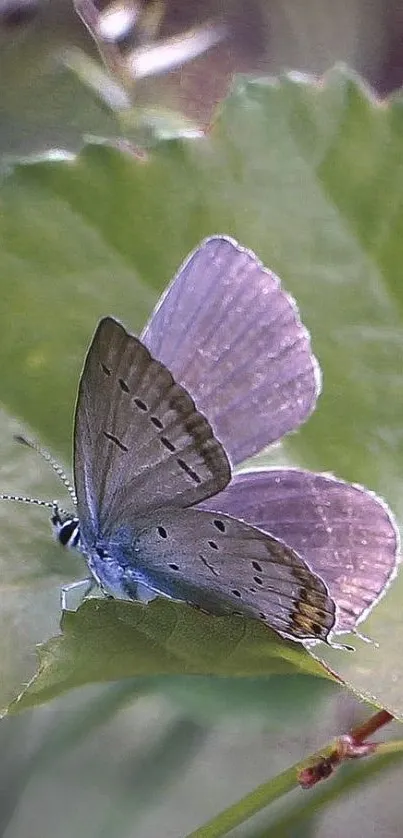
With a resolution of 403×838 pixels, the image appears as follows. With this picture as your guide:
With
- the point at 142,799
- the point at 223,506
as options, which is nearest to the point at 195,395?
the point at 223,506

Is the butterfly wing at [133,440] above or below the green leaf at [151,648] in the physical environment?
above

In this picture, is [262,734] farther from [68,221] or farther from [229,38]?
[229,38]

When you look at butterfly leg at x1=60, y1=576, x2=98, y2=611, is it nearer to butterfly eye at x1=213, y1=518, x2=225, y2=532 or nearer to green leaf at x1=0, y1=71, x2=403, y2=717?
green leaf at x1=0, y1=71, x2=403, y2=717

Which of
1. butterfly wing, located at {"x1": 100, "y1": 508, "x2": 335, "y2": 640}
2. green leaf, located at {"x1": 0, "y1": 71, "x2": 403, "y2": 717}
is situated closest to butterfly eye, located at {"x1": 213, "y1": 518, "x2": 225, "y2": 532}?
butterfly wing, located at {"x1": 100, "y1": 508, "x2": 335, "y2": 640}

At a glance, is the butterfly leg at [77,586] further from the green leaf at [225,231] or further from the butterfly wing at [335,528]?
the butterfly wing at [335,528]

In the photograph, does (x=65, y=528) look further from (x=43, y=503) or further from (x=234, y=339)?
(x=234, y=339)

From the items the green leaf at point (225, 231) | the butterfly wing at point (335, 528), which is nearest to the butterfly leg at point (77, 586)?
the green leaf at point (225, 231)

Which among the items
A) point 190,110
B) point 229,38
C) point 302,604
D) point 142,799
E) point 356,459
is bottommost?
point 142,799
